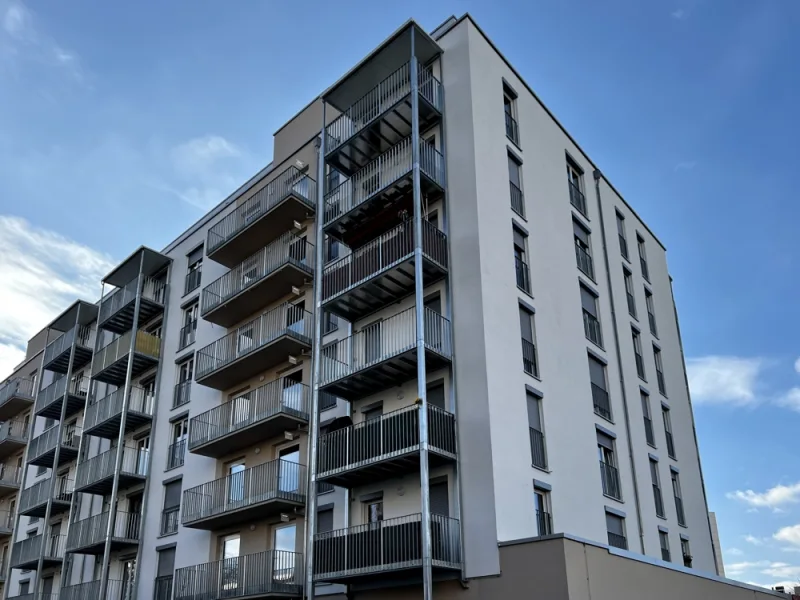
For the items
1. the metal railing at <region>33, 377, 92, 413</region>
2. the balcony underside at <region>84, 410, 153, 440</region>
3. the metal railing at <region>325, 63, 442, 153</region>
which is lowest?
the balcony underside at <region>84, 410, 153, 440</region>

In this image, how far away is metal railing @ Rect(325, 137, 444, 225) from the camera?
21.4m

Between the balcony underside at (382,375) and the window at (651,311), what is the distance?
534 inches

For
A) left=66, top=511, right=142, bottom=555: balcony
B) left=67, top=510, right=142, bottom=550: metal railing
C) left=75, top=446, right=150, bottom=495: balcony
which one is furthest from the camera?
left=75, top=446, right=150, bottom=495: balcony

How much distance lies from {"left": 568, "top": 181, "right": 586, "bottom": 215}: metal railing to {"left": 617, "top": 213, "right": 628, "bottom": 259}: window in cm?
322

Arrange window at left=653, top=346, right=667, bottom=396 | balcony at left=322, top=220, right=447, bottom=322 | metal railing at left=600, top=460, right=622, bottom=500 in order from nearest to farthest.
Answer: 1. balcony at left=322, top=220, right=447, bottom=322
2. metal railing at left=600, top=460, right=622, bottom=500
3. window at left=653, top=346, right=667, bottom=396

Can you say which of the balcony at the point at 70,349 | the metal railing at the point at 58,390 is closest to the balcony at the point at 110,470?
the metal railing at the point at 58,390

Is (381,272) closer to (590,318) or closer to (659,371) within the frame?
(590,318)

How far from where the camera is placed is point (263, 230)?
26.4 m

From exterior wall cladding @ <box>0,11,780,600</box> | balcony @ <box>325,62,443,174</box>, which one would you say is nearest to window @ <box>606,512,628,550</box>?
exterior wall cladding @ <box>0,11,780,600</box>

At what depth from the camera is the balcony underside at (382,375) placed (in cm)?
1922

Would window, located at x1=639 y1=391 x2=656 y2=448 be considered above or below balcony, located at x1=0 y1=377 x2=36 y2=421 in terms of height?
below

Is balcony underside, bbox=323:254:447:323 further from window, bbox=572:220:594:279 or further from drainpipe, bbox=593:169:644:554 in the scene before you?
drainpipe, bbox=593:169:644:554

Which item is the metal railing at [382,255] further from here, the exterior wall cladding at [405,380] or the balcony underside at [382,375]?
the balcony underside at [382,375]

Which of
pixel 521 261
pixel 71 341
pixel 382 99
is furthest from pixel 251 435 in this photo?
pixel 71 341
